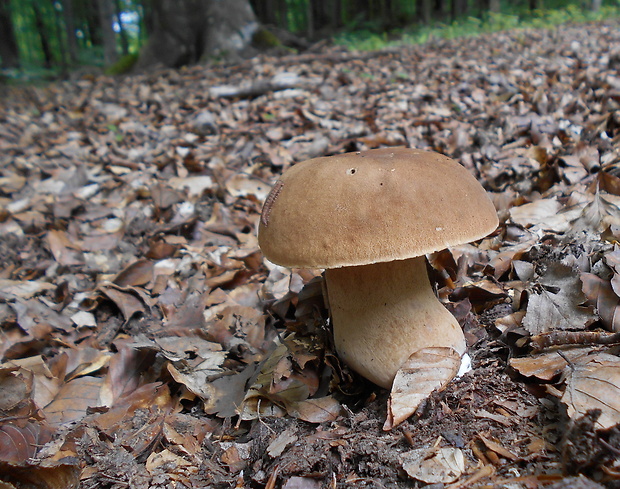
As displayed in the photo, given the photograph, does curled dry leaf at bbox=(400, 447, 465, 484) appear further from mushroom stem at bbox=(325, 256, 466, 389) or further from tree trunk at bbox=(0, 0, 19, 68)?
tree trunk at bbox=(0, 0, 19, 68)

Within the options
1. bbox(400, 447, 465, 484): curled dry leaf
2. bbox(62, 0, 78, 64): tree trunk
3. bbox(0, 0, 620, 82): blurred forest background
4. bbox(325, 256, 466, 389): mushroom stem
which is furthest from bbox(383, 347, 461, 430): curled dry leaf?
bbox(62, 0, 78, 64): tree trunk

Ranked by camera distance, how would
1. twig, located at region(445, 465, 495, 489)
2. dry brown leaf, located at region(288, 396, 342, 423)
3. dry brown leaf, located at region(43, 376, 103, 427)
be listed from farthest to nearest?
dry brown leaf, located at region(43, 376, 103, 427) → dry brown leaf, located at region(288, 396, 342, 423) → twig, located at region(445, 465, 495, 489)

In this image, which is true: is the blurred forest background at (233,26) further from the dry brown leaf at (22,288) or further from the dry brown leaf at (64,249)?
the dry brown leaf at (22,288)

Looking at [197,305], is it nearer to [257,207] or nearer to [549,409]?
[257,207]

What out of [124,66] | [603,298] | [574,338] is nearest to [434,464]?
[574,338]

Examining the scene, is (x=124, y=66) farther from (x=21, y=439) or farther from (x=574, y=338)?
(x=574, y=338)
